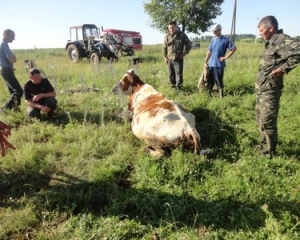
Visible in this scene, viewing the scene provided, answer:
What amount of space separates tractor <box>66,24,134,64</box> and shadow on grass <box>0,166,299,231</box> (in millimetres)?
9857

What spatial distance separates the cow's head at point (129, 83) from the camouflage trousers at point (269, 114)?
8.37 ft

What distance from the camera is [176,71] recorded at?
6586 millimetres

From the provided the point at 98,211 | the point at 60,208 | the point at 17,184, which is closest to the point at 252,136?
the point at 98,211

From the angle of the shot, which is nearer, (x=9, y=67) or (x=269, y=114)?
(x=269, y=114)

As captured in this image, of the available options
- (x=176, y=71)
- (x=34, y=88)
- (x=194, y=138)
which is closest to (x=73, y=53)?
(x=176, y=71)

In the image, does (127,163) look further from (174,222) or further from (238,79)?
(238,79)

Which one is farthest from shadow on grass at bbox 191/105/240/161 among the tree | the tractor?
the tree

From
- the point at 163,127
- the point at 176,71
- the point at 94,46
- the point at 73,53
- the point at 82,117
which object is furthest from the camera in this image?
the point at 73,53

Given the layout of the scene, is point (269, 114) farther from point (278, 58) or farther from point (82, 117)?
point (82, 117)

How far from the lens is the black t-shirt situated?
529cm

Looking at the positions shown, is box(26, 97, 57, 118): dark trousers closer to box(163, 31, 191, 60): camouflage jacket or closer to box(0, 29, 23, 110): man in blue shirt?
box(0, 29, 23, 110): man in blue shirt

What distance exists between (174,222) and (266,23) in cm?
261

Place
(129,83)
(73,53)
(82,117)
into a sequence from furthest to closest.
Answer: (73,53) → (129,83) → (82,117)

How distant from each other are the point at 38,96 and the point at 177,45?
3192 millimetres
